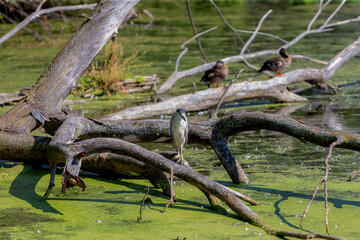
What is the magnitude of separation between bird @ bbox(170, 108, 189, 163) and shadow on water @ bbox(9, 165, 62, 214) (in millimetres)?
1271

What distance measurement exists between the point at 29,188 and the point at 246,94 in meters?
4.60

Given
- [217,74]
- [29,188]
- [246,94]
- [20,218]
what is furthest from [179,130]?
[217,74]

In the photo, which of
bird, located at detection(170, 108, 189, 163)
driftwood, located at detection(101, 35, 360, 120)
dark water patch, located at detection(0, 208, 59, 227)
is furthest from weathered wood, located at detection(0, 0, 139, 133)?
driftwood, located at detection(101, 35, 360, 120)

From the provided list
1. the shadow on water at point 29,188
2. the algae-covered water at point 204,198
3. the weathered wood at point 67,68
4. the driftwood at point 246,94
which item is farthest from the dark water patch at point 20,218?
the driftwood at point 246,94

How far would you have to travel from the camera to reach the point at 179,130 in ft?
18.0

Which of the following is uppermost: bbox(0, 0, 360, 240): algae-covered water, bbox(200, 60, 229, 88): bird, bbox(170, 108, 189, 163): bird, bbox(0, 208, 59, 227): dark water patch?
bbox(200, 60, 229, 88): bird

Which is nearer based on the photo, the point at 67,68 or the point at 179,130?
the point at 179,130

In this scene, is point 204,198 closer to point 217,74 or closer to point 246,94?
point 246,94

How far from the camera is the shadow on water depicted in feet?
16.4

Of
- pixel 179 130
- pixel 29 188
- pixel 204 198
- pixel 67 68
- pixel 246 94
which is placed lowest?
pixel 29 188

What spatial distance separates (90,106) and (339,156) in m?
4.61

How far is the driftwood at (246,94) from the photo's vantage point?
8.63 m

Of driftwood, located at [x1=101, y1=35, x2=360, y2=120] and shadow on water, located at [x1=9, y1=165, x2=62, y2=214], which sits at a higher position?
driftwood, located at [x1=101, y1=35, x2=360, y2=120]

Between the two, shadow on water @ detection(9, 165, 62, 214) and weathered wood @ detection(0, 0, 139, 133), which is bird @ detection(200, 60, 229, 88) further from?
shadow on water @ detection(9, 165, 62, 214)
